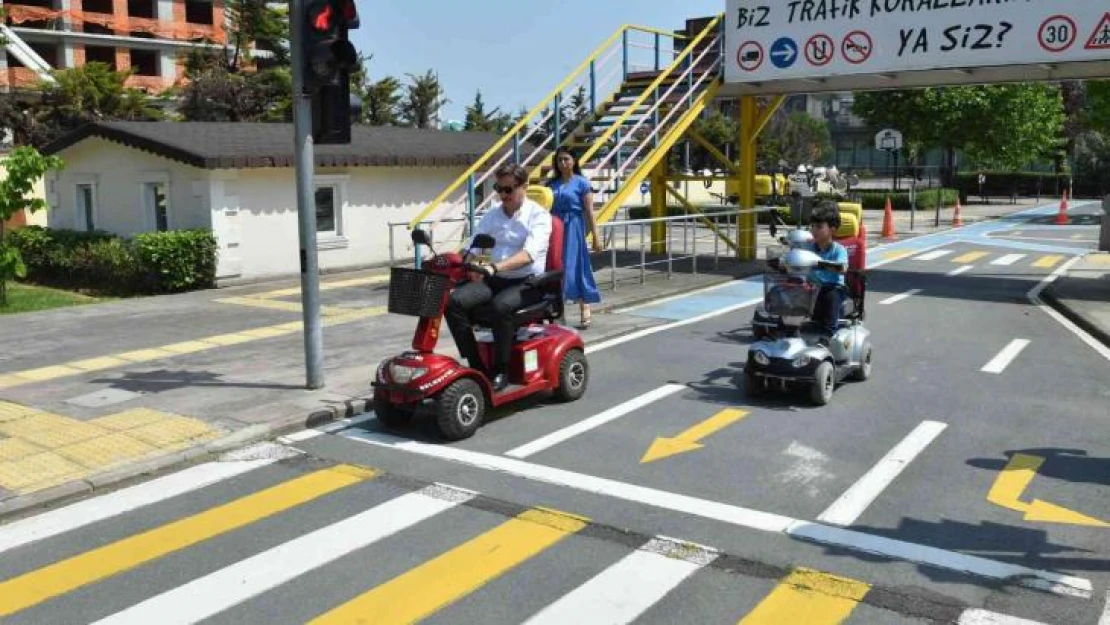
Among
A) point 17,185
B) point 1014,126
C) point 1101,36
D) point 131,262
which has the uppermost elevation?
point 1014,126

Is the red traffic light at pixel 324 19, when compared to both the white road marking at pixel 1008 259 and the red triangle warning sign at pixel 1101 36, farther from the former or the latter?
the white road marking at pixel 1008 259

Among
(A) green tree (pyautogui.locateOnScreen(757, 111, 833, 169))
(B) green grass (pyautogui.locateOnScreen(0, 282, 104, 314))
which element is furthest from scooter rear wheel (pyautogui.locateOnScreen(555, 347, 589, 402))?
(A) green tree (pyautogui.locateOnScreen(757, 111, 833, 169))

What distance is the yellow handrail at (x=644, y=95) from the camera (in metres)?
16.6

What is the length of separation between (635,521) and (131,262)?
13.4m

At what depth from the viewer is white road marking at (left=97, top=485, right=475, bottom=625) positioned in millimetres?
4535

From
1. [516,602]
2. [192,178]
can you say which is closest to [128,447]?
[516,602]

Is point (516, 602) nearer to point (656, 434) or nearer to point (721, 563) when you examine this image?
point (721, 563)

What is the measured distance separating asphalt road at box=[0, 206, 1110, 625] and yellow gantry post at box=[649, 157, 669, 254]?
12519 mm

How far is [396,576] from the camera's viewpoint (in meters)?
4.92

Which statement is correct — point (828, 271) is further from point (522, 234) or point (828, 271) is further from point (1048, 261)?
point (1048, 261)

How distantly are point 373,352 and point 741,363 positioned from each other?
3.94m

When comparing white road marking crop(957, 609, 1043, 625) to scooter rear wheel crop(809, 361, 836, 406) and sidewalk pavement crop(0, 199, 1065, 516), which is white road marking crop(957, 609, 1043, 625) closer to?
scooter rear wheel crop(809, 361, 836, 406)

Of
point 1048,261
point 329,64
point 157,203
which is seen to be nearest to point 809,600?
point 329,64

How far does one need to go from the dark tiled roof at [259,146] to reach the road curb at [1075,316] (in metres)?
11.3
